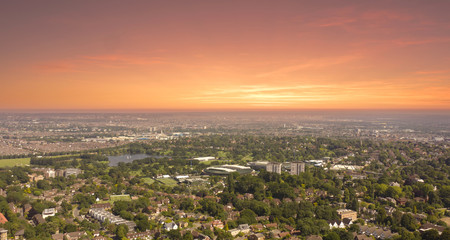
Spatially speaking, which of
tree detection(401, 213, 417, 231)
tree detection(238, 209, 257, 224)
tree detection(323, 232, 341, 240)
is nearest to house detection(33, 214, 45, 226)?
tree detection(238, 209, 257, 224)

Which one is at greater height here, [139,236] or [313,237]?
[313,237]

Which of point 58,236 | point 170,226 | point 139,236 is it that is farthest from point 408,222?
point 58,236

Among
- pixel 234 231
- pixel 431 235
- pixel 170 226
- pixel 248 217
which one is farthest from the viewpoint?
pixel 248 217

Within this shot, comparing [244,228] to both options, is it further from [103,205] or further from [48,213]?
[48,213]

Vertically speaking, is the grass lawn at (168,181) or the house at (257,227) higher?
the house at (257,227)

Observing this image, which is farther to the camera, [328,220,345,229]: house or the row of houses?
[328,220,345,229]: house

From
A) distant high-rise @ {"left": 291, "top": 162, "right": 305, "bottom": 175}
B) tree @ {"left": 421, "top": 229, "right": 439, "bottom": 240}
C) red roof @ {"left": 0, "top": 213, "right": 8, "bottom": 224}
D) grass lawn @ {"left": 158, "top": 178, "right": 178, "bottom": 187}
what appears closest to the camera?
tree @ {"left": 421, "top": 229, "right": 439, "bottom": 240}

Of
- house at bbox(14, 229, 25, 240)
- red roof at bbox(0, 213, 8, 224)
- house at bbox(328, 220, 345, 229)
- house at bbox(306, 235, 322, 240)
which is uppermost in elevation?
red roof at bbox(0, 213, 8, 224)

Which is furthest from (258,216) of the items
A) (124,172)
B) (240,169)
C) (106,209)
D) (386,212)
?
(124,172)

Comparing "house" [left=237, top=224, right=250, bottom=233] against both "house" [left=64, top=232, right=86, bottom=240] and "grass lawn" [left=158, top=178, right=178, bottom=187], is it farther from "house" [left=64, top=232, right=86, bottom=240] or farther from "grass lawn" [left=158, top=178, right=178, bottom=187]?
"grass lawn" [left=158, top=178, right=178, bottom=187]

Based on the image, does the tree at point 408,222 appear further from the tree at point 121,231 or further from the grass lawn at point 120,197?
the grass lawn at point 120,197

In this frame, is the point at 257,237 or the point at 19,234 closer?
A: the point at 19,234

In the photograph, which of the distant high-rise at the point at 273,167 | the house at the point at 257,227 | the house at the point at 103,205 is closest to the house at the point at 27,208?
the house at the point at 103,205
